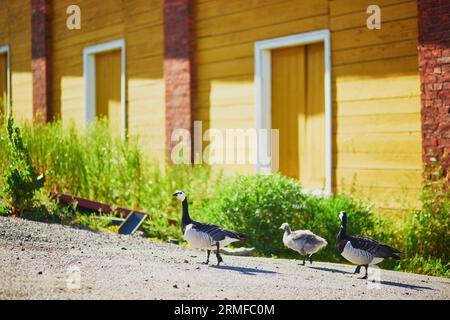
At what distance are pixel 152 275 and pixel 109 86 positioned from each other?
1041 centimetres

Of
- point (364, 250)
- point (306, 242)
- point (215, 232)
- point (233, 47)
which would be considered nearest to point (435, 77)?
point (306, 242)

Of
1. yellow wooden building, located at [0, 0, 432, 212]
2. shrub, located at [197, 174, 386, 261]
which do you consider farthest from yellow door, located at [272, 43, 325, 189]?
shrub, located at [197, 174, 386, 261]

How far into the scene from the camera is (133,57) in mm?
15477

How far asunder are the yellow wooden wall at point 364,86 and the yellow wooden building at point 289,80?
1 cm

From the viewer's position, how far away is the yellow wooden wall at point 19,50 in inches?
765

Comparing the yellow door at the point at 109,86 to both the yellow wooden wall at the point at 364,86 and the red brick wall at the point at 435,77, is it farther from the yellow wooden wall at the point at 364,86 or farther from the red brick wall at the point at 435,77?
the red brick wall at the point at 435,77

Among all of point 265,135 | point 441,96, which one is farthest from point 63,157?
point 441,96

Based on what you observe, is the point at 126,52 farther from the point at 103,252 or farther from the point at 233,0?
the point at 103,252

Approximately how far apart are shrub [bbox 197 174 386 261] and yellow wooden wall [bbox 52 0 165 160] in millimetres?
4186

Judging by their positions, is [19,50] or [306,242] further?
[19,50]

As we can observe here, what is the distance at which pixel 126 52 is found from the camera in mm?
15633

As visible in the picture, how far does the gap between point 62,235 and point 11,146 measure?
217 cm

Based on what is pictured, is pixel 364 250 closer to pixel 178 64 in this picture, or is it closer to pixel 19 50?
pixel 178 64
